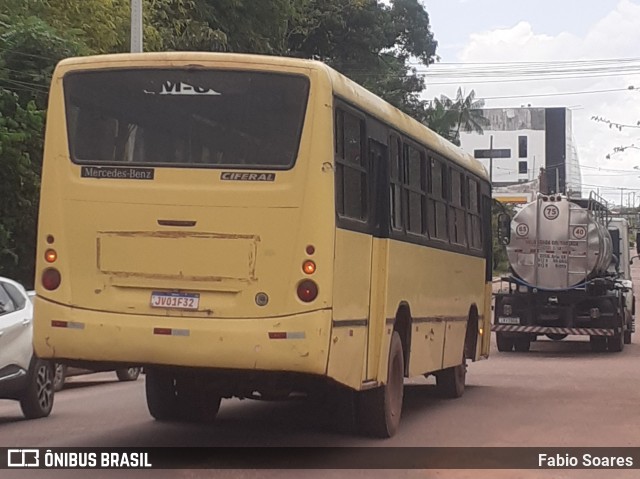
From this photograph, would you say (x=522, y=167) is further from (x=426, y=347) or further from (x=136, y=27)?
(x=426, y=347)

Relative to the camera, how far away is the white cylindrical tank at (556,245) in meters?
25.8

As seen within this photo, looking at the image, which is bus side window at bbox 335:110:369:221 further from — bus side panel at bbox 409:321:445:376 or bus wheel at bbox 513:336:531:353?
bus wheel at bbox 513:336:531:353

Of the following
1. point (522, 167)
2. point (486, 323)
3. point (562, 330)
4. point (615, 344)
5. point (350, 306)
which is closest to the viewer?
point (350, 306)

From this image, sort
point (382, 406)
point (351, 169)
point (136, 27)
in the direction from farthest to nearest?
point (136, 27) → point (382, 406) → point (351, 169)

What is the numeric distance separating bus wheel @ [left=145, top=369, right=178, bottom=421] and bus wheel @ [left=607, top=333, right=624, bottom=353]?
52.1 feet

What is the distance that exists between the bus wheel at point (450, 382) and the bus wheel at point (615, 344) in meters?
10.6

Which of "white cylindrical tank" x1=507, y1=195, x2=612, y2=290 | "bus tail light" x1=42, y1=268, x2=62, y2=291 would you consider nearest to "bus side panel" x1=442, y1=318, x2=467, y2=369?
"bus tail light" x1=42, y1=268, x2=62, y2=291

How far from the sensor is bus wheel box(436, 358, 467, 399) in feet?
53.7

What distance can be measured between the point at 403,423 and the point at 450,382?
324 centimetres

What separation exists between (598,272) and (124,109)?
17848 mm

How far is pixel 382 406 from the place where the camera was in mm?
11602

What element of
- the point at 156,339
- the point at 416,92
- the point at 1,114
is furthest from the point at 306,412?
the point at 416,92

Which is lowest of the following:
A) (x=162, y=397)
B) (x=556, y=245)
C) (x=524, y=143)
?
(x=162, y=397)

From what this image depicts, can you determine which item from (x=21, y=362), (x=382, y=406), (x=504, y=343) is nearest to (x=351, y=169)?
(x=382, y=406)
